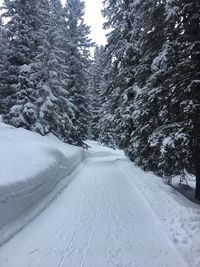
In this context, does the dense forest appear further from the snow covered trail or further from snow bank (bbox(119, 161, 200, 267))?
the snow covered trail

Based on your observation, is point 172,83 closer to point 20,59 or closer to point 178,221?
point 178,221

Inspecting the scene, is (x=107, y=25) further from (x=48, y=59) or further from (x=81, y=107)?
(x=81, y=107)

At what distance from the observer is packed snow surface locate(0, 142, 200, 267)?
5.34 meters

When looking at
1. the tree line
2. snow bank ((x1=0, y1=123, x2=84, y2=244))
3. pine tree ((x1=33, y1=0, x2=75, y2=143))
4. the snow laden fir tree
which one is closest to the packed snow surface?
snow bank ((x1=0, y1=123, x2=84, y2=244))

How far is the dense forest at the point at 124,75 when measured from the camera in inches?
406

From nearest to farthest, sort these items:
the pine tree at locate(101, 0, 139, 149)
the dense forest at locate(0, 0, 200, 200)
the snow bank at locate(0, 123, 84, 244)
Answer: the snow bank at locate(0, 123, 84, 244) < the dense forest at locate(0, 0, 200, 200) < the pine tree at locate(101, 0, 139, 149)

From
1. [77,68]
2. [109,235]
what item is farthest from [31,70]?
[109,235]

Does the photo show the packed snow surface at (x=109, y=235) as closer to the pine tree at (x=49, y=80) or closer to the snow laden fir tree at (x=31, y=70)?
the snow laden fir tree at (x=31, y=70)

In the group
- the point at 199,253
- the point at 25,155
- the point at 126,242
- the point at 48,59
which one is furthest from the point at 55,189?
the point at 48,59

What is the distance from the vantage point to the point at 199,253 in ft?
17.7

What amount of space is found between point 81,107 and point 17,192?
23464 mm

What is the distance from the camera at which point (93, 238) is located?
21.2ft

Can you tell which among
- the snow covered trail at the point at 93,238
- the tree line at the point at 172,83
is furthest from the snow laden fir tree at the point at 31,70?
the snow covered trail at the point at 93,238

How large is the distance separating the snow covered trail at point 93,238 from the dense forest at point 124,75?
2.79 metres
